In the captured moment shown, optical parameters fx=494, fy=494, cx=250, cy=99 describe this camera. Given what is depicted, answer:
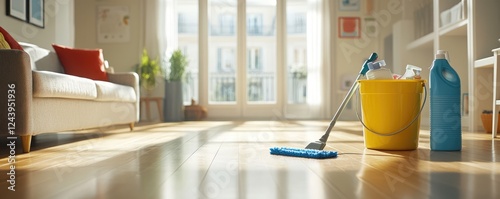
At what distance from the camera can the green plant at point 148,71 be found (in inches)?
248

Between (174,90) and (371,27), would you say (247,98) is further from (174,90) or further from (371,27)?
(371,27)

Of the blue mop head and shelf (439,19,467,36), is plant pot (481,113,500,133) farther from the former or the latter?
the blue mop head

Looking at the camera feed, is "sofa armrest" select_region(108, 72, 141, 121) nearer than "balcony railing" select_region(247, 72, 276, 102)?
Yes

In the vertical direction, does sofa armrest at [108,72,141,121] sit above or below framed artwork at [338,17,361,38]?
below

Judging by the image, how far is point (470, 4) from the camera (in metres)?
3.67

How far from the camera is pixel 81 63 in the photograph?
4.01 meters

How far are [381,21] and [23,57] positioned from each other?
17.8 ft

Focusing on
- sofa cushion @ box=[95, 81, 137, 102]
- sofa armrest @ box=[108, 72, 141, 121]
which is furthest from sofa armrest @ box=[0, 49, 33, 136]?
sofa armrest @ box=[108, 72, 141, 121]

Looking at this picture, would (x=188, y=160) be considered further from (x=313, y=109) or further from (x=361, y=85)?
(x=313, y=109)

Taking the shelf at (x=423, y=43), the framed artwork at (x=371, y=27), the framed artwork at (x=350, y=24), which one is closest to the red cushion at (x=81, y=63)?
the shelf at (x=423, y=43)

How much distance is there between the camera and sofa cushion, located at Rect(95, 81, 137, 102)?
3.45m

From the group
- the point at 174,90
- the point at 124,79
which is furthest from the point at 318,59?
the point at 124,79

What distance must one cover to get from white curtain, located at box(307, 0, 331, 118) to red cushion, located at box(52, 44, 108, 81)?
3.44m

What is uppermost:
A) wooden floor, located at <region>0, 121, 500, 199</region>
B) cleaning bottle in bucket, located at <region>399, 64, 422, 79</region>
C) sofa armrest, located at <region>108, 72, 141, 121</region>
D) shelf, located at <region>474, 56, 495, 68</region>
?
shelf, located at <region>474, 56, 495, 68</region>
